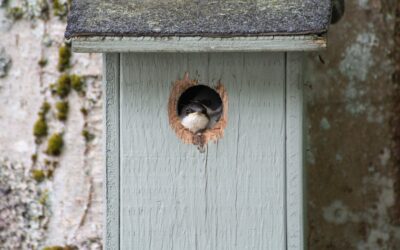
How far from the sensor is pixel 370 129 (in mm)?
2695

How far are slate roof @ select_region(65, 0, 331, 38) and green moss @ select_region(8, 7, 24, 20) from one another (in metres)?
1.05

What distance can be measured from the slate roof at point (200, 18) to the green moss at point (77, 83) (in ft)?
3.13

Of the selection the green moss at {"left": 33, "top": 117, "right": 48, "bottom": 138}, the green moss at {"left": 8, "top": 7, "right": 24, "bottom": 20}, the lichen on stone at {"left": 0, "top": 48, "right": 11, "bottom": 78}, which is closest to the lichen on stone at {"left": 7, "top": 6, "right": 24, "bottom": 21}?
the green moss at {"left": 8, "top": 7, "right": 24, "bottom": 20}

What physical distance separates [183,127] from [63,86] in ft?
3.24

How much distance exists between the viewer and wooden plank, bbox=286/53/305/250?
1777 mm

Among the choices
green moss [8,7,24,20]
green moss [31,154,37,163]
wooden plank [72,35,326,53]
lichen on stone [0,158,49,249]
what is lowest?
lichen on stone [0,158,49,249]

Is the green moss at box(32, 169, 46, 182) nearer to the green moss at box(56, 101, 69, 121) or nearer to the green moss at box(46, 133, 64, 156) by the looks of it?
the green moss at box(46, 133, 64, 156)

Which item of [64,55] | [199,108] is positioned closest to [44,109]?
[64,55]

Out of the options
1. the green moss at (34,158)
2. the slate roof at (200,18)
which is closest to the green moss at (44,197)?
the green moss at (34,158)

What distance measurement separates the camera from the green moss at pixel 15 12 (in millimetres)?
2695

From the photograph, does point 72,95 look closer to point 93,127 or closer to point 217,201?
point 93,127

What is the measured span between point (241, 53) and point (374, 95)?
1.06 metres

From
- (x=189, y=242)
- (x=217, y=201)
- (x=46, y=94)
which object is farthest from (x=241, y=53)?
(x=46, y=94)

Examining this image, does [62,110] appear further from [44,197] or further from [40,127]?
[44,197]
